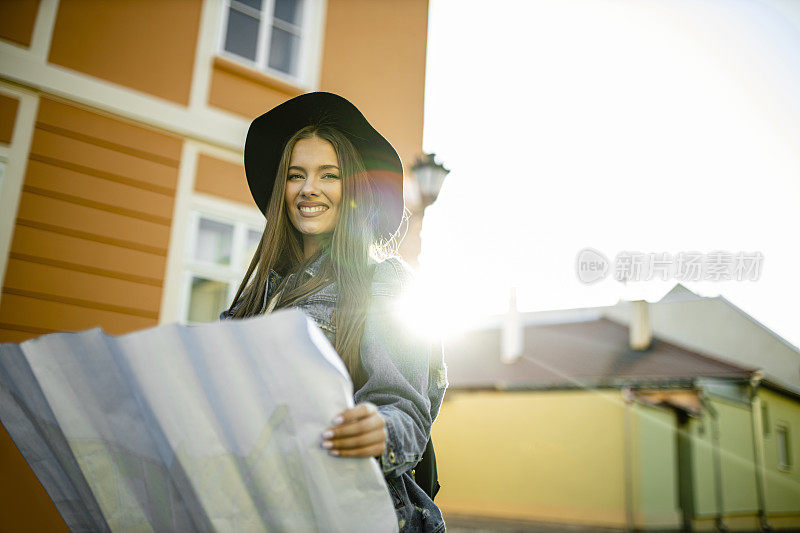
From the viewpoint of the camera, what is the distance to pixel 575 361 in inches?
755

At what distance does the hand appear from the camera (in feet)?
2.78

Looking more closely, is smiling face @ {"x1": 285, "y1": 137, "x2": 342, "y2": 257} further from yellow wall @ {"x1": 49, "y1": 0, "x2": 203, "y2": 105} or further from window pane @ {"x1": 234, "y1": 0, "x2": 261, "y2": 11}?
window pane @ {"x1": 234, "y1": 0, "x2": 261, "y2": 11}

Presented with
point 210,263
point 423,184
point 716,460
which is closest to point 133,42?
point 210,263

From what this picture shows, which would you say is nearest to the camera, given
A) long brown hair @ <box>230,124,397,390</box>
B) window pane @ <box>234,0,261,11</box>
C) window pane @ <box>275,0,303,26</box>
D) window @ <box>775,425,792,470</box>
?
long brown hair @ <box>230,124,397,390</box>

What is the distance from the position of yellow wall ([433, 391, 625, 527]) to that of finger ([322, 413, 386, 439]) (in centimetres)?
1672

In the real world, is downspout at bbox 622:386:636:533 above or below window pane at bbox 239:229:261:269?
below

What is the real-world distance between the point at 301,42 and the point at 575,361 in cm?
1513

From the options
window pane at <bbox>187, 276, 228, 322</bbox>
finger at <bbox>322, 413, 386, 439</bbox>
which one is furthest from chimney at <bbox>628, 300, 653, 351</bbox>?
finger at <bbox>322, 413, 386, 439</bbox>

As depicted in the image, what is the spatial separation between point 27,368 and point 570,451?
17.6 metres

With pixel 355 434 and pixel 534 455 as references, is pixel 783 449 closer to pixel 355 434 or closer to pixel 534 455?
pixel 534 455

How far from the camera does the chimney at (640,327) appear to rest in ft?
62.7

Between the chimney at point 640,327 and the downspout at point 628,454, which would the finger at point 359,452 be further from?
the chimney at point 640,327

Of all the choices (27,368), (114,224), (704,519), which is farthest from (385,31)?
(704,519)

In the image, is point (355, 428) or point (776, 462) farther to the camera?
point (776, 462)
